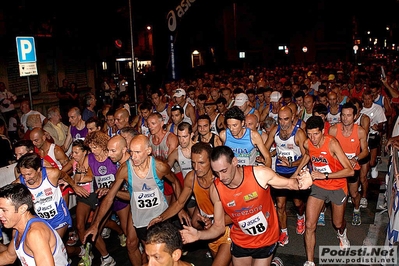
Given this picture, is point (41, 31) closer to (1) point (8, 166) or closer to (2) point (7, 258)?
(1) point (8, 166)

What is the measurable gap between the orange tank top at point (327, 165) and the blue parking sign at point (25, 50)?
7.46 meters

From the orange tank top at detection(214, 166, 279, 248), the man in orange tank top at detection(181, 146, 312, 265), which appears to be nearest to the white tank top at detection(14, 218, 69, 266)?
the man in orange tank top at detection(181, 146, 312, 265)

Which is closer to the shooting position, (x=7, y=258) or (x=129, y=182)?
(x=7, y=258)

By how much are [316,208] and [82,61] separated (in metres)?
19.6

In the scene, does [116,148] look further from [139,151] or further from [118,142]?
[139,151]

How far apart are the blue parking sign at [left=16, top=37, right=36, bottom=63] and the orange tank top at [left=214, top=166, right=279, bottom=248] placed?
7553mm

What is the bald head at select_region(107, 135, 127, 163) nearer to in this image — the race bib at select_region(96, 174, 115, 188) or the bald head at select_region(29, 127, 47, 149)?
the race bib at select_region(96, 174, 115, 188)

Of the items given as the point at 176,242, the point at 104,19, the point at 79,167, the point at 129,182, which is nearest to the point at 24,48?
the point at 79,167

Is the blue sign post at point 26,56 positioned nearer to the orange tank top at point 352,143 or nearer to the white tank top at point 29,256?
the white tank top at point 29,256

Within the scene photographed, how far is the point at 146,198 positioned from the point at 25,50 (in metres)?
6.83

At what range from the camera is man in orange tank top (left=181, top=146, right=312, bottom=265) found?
13.7ft

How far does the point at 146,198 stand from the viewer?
206 inches

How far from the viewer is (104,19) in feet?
74.3

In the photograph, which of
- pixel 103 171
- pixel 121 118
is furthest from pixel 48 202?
pixel 121 118
